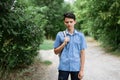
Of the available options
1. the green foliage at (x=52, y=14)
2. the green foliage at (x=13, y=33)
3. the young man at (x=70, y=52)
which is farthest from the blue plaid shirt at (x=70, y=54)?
the green foliage at (x=52, y=14)

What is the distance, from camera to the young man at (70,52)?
16.4 ft

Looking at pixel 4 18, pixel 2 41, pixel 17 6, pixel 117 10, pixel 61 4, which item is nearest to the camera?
pixel 4 18

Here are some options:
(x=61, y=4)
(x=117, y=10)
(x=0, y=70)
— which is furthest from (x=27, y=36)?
(x=61, y=4)

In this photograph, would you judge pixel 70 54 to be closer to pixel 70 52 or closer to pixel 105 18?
pixel 70 52

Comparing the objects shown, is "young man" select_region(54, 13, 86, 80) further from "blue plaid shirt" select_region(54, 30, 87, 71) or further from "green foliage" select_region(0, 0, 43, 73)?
"green foliage" select_region(0, 0, 43, 73)

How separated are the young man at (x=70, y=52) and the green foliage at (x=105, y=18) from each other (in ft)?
42.5

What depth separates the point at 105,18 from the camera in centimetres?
1856

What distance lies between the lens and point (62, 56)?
16.6 feet

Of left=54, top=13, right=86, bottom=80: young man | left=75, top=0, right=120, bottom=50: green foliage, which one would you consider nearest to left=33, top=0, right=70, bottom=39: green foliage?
left=75, top=0, right=120, bottom=50: green foliage

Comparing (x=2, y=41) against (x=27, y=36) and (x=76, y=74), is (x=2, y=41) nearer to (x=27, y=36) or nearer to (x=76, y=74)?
(x=27, y=36)

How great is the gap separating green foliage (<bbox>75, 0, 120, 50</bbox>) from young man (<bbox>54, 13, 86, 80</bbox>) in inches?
510

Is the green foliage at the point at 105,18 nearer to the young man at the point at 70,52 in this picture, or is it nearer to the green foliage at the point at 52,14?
the young man at the point at 70,52

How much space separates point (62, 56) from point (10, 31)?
120 inches

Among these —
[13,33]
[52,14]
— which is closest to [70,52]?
[13,33]
